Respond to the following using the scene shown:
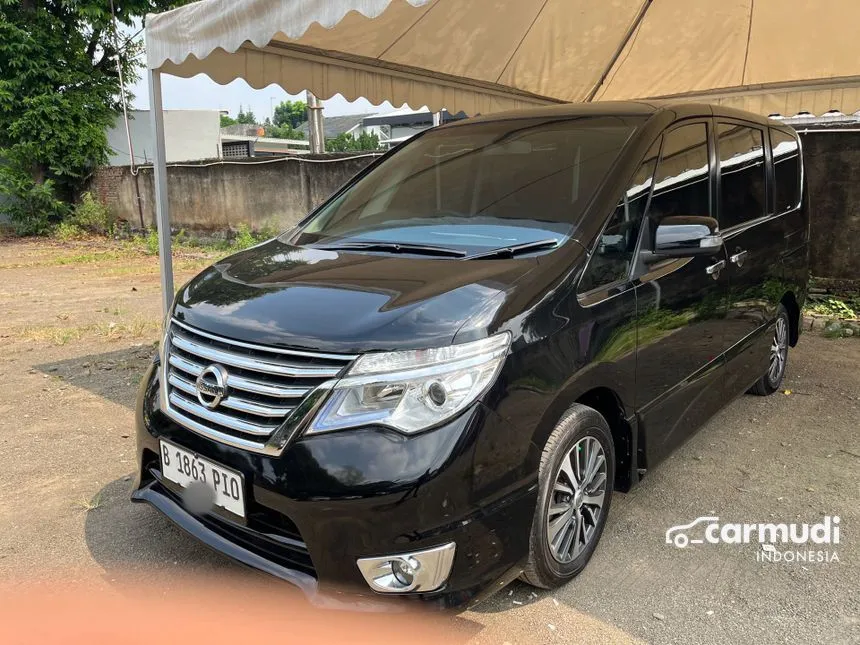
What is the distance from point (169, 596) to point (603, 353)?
6.08ft

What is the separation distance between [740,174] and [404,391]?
8.83ft

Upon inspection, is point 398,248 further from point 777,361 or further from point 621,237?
point 777,361

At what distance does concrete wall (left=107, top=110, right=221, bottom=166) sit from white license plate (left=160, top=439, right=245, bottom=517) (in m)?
18.3

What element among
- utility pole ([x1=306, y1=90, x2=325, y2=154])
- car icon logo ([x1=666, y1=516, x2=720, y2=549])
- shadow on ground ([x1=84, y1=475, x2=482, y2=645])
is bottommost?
car icon logo ([x1=666, y1=516, x2=720, y2=549])

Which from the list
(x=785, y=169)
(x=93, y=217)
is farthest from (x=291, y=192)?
(x=785, y=169)

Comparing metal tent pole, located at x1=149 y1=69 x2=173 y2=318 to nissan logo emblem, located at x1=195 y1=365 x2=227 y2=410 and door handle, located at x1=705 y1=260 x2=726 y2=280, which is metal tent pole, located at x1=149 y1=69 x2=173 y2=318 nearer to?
nissan logo emblem, located at x1=195 y1=365 x2=227 y2=410

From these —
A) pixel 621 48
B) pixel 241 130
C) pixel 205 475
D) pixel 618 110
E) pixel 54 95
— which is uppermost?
pixel 241 130

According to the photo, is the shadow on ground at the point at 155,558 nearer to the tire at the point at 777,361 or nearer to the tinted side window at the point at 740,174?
the tinted side window at the point at 740,174

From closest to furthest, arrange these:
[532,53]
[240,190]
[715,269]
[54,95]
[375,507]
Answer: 1. [375,507]
2. [715,269]
3. [532,53]
4. [240,190]
5. [54,95]

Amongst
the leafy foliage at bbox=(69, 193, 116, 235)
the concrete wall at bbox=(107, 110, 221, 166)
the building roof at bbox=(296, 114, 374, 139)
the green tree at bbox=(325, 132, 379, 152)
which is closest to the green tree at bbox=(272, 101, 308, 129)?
the building roof at bbox=(296, 114, 374, 139)

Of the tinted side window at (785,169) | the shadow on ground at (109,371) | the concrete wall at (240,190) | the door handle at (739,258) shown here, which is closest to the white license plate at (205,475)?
the shadow on ground at (109,371)

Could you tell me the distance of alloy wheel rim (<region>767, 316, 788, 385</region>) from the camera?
14.8ft

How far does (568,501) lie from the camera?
8.17 feet

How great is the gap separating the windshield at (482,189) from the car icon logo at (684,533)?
1435 mm
